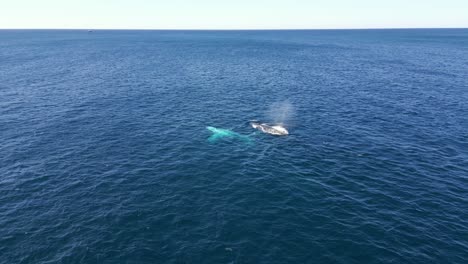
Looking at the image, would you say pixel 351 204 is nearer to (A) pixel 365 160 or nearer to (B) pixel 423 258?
(B) pixel 423 258

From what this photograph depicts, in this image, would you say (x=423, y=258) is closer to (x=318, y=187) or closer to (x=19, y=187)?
(x=318, y=187)

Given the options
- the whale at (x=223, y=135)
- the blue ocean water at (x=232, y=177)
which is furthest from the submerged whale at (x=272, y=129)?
the whale at (x=223, y=135)

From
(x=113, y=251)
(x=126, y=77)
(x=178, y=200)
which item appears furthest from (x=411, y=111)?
(x=126, y=77)

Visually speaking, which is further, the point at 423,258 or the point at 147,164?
the point at 147,164

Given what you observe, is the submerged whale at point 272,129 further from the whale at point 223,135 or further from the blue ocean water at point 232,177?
the whale at point 223,135

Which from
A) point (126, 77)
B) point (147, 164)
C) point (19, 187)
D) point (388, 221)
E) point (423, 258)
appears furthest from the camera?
point (126, 77)

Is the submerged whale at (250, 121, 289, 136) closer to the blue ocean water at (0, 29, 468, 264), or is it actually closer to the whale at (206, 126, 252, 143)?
the blue ocean water at (0, 29, 468, 264)

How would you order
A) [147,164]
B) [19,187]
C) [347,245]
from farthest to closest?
[147,164], [19,187], [347,245]
